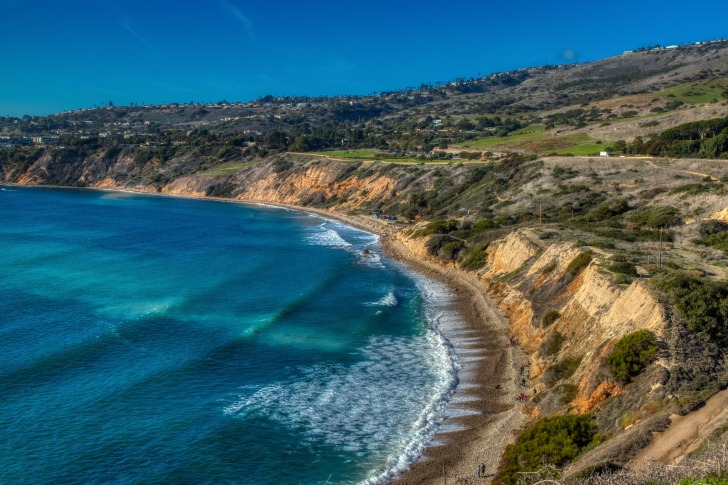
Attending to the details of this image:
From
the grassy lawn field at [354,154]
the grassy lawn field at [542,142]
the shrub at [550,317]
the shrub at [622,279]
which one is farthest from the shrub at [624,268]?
the grassy lawn field at [354,154]

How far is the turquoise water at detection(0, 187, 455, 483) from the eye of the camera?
24.5m

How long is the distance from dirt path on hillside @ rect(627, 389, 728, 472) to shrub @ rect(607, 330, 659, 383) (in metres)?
3.62

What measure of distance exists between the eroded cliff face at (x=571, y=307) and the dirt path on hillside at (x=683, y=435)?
4237mm

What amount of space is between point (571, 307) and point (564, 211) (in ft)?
93.0

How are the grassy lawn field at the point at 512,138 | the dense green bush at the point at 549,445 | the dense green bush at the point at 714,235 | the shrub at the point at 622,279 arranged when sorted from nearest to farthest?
the dense green bush at the point at 549,445
the shrub at the point at 622,279
the dense green bush at the point at 714,235
the grassy lawn field at the point at 512,138

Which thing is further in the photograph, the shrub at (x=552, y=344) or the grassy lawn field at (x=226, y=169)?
the grassy lawn field at (x=226, y=169)

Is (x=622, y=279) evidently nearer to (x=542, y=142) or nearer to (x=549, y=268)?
(x=549, y=268)

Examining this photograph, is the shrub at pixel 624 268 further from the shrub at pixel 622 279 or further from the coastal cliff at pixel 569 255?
the shrub at pixel 622 279

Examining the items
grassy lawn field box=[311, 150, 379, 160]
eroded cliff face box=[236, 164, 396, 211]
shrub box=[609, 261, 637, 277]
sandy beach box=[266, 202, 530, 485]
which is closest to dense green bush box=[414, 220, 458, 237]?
sandy beach box=[266, 202, 530, 485]

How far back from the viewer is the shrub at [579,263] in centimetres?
3603

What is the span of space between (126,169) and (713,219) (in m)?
138

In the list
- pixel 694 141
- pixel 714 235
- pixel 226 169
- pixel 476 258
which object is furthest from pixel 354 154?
pixel 714 235

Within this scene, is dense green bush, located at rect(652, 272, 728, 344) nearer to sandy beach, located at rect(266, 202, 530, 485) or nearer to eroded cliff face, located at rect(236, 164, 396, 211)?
sandy beach, located at rect(266, 202, 530, 485)

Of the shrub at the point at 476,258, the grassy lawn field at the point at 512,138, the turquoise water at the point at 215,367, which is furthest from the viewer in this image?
the grassy lawn field at the point at 512,138
